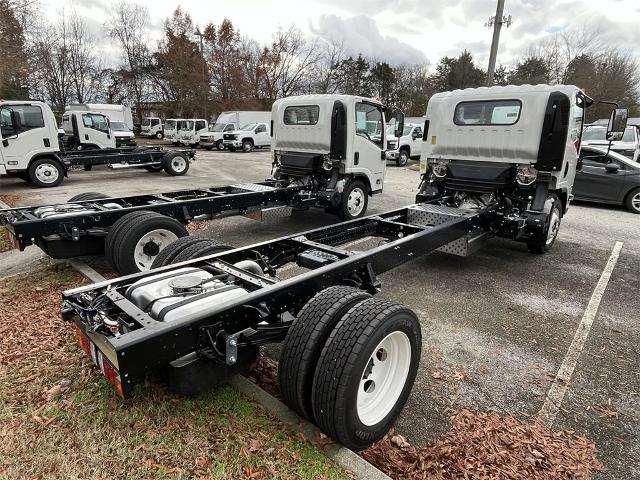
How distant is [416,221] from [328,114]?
3118mm

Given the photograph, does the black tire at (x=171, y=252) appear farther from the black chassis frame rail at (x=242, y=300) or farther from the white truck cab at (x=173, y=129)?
the white truck cab at (x=173, y=129)

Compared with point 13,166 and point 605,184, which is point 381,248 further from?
point 13,166

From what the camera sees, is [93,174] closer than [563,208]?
No

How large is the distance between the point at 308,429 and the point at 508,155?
16.4 feet

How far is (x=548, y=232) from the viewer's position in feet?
19.9

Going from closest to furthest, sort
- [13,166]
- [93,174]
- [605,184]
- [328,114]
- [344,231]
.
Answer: [344,231] < [328,114] < [605,184] < [13,166] < [93,174]

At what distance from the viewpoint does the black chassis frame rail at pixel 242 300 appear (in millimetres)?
2008

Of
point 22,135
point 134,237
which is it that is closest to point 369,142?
point 134,237

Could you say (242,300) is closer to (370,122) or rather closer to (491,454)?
(491,454)

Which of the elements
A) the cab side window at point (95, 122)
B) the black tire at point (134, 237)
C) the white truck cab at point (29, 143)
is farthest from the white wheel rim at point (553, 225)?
the cab side window at point (95, 122)

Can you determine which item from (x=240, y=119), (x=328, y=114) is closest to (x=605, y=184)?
(x=328, y=114)

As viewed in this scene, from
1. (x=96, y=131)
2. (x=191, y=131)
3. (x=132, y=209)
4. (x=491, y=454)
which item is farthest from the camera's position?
(x=191, y=131)

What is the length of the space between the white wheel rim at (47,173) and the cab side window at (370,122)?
32.5ft

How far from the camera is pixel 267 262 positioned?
146 inches
